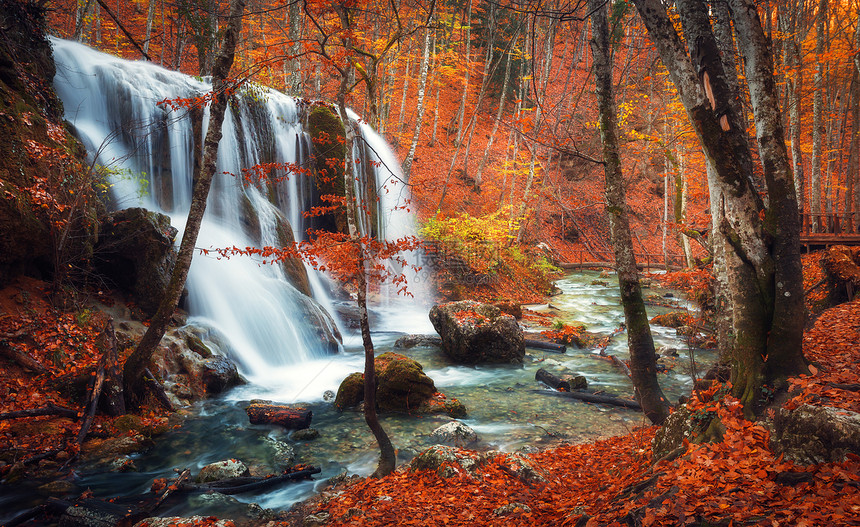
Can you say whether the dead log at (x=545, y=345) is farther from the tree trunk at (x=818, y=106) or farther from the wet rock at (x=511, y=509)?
the tree trunk at (x=818, y=106)

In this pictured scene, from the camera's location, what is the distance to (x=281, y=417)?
285 inches

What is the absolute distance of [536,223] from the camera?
25.7 m

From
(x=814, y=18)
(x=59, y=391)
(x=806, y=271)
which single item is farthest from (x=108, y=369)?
(x=814, y=18)

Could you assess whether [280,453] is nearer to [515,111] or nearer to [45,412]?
[45,412]

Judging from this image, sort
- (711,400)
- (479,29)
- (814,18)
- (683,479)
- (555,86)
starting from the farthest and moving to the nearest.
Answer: (555,86) → (479,29) → (814,18) → (711,400) → (683,479)

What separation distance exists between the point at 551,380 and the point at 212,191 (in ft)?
35.4

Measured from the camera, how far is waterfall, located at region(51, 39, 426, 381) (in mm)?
9953

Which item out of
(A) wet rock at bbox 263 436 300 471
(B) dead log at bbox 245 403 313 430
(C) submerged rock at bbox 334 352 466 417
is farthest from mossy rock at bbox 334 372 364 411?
(A) wet rock at bbox 263 436 300 471

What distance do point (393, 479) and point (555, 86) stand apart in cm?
2954

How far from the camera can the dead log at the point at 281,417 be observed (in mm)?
7191

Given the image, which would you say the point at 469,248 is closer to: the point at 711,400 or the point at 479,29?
the point at 711,400

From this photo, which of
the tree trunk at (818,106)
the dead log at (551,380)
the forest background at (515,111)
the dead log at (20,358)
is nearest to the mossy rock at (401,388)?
the dead log at (551,380)

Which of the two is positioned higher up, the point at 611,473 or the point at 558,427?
the point at 611,473

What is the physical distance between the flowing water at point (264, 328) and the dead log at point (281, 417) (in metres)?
0.15
